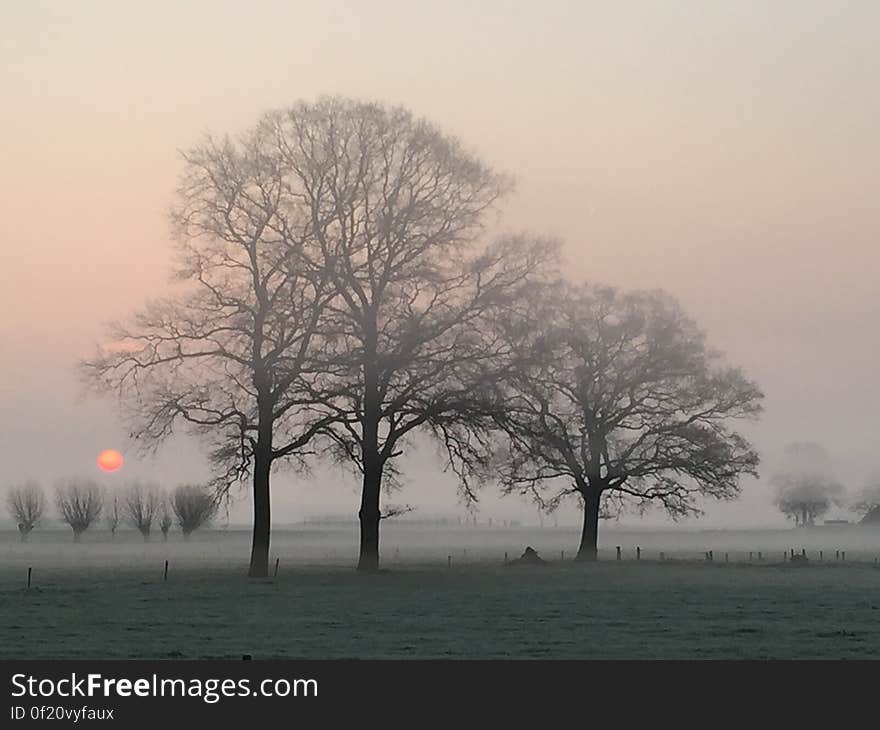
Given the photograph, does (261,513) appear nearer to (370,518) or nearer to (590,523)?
(370,518)

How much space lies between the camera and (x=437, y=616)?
31547mm

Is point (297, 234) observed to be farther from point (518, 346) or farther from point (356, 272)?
point (518, 346)

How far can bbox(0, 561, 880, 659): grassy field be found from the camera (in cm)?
2372

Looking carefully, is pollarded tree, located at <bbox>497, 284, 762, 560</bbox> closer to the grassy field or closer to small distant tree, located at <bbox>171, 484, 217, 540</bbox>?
the grassy field

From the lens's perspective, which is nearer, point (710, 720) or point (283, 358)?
point (710, 720)

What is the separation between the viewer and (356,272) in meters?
49.6

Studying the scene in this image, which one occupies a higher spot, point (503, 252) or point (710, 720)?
point (503, 252)

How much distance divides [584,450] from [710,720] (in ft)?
176

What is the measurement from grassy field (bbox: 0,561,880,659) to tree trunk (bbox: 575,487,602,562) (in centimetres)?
1708

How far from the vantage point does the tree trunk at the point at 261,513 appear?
49.7 meters

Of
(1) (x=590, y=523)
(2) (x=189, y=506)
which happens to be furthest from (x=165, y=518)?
(1) (x=590, y=523)

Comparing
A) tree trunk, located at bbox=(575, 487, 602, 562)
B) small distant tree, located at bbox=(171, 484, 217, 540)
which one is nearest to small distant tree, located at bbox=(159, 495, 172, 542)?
small distant tree, located at bbox=(171, 484, 217, 540)

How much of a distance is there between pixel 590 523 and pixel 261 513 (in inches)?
1027


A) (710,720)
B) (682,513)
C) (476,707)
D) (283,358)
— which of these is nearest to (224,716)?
(476,707)
